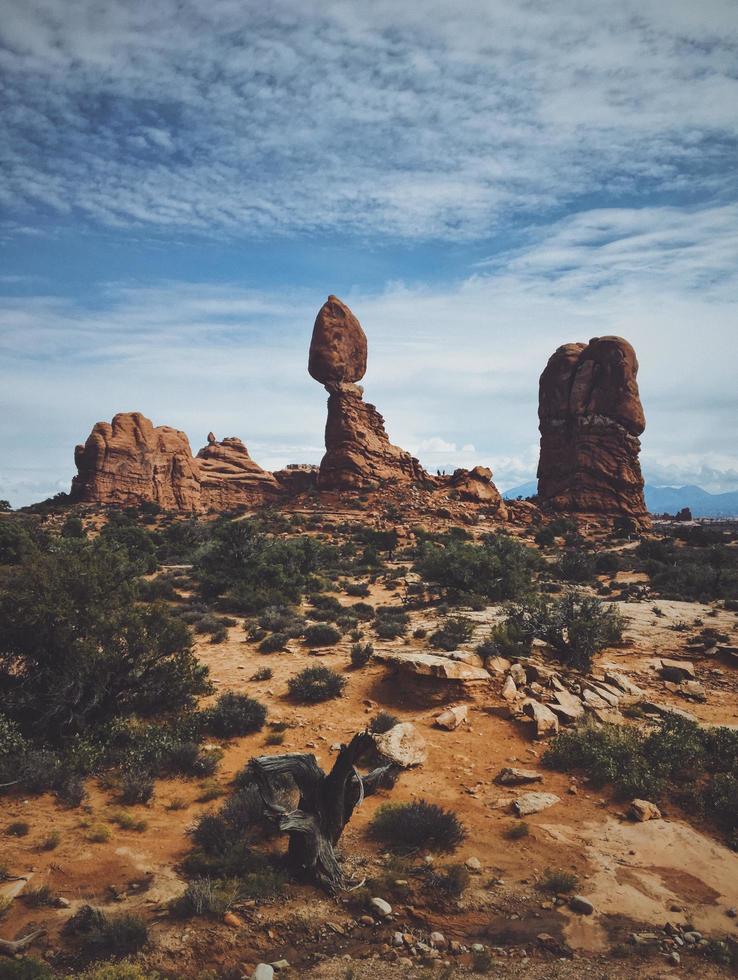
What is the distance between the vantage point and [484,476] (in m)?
61.4

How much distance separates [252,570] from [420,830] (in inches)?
660

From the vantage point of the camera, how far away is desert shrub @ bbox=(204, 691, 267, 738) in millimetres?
10641

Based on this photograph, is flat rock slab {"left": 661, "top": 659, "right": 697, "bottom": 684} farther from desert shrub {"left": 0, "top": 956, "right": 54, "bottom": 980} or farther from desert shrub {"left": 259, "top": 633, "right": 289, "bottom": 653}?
desert shrub {"left": 0, "top": 956, "right": 54, "bottom": 980}

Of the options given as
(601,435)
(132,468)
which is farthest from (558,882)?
(601,435)

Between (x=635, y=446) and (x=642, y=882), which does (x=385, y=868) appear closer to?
(x=642, y=882)

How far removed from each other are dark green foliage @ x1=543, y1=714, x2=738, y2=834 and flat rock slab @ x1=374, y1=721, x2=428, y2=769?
7.81 feet

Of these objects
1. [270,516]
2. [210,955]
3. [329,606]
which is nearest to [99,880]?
[210,955]

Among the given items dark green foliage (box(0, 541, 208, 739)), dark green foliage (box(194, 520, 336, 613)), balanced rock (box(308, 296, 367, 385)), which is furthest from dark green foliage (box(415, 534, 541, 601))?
balanced rock (box(308, 296, 367, 385))

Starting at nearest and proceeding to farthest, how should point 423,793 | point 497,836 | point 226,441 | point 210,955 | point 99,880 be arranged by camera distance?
point 210,955 → point 99,880 → point 497,836 → point 423,793 → point 226,441

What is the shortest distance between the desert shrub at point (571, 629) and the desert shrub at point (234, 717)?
23.8 feet

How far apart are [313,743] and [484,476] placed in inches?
2104

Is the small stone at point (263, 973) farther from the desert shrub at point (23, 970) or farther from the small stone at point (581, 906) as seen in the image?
the small stone at point (581, 906)

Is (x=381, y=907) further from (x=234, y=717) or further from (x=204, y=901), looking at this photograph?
(x=234, y=717)

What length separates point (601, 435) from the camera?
201ft
